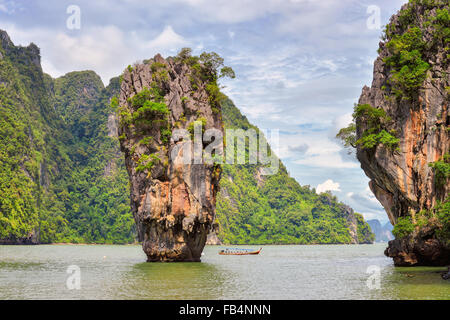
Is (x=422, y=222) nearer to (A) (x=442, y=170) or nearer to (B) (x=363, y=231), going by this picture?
(A) (x=442, y=170)

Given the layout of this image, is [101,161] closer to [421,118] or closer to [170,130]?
[170,130]

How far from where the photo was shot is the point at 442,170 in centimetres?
2548

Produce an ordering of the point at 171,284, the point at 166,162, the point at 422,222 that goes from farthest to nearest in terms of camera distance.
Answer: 1. the point at 166,162
2. the point at 422,222
3. the point at 171,284

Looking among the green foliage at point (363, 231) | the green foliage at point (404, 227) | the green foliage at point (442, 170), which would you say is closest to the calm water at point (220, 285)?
the green foliage at point (404, 227)

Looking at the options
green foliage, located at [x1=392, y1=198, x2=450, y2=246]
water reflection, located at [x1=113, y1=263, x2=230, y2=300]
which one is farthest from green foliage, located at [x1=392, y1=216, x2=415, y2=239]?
water reflection, located at [x1=113, y1=263, x2=230, y2=300]

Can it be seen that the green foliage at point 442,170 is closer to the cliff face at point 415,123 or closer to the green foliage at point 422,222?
the cliff face at point 415,123

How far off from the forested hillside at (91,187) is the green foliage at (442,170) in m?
72.2

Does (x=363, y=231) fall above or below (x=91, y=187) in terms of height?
below

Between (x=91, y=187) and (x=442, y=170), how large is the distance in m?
110

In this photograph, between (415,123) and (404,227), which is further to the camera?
(415,123)

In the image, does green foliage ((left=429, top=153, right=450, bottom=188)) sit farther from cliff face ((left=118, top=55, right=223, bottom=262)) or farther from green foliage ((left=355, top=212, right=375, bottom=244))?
green foliage ((left=355, top=212, right=375, bottom=244))

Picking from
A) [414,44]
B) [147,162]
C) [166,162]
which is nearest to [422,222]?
[414,44]
